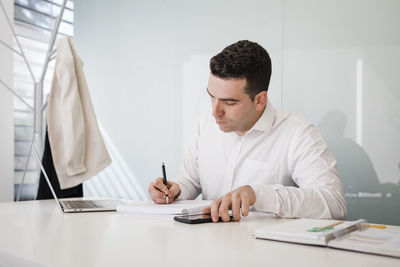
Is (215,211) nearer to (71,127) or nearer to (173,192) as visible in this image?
(173,192)

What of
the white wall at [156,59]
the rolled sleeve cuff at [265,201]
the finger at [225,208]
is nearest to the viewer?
the finger at [225,208]

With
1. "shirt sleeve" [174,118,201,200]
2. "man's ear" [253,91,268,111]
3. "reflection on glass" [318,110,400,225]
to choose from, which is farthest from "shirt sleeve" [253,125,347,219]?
"reflection on glass" [318,110,400,225]

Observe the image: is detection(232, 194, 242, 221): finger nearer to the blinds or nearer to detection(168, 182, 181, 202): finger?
detection(168, 182, 181, 202): finger

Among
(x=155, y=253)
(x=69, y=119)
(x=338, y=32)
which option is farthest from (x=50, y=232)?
(x=338, y=32)

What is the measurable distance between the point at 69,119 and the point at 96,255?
136cm

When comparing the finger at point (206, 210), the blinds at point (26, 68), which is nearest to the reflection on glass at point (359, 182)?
the finger at point (206, 210)

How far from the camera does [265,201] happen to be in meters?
1.25

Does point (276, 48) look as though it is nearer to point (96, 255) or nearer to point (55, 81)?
point (55, 81)

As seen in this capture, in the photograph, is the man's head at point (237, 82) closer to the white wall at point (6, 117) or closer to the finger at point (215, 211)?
the finger at point (215, 211)

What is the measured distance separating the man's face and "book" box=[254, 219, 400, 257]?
81 centimetres

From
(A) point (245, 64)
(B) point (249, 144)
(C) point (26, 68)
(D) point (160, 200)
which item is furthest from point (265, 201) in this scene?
(C) point (26, 68)

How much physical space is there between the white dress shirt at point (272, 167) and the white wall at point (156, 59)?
0.79 meters

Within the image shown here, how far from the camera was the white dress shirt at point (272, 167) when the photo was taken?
1304 mm

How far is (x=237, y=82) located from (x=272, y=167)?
0.40 metres
